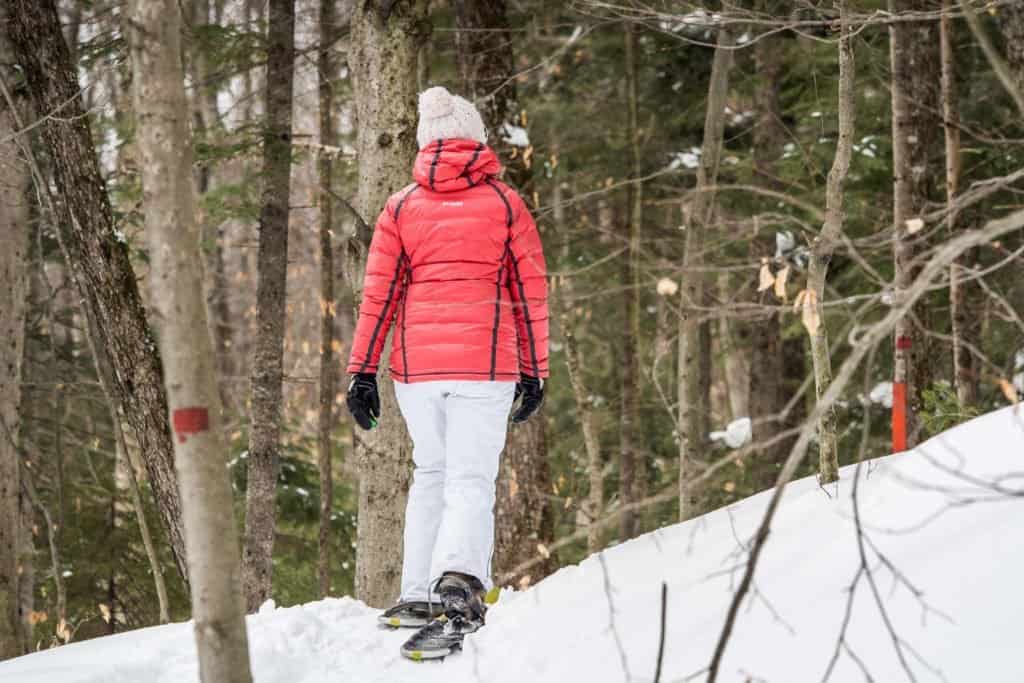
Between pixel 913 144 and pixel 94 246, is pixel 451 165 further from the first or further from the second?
pixel 913 144

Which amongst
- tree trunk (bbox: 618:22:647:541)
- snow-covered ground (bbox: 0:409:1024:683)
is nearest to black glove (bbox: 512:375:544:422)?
snow-covered ground (bbox: 0:409:1024:683)

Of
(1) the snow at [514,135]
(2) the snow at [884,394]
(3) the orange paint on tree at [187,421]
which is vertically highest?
(1) the snow at [514,135]

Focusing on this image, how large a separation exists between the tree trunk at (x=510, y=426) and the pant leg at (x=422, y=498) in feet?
9.57

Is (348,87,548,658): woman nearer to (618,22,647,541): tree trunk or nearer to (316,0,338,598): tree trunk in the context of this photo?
(316,0,338,598): tree trunk

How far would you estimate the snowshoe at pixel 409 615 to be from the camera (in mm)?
4387

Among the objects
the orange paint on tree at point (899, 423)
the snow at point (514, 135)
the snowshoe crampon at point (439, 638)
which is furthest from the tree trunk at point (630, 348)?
the snowshoe crampon at point (439, 638)

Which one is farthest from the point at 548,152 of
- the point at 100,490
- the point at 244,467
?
the point at 100,490

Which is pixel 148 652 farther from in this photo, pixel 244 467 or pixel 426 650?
pixel 244 467

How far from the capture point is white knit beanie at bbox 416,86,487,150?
438 centimetres

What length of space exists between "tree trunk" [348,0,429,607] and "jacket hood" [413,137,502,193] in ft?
3.52

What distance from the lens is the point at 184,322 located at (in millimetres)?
2562

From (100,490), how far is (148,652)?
7390 mm

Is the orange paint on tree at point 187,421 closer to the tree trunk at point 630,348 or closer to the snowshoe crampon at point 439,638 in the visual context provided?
the snowshoe crampon at point 439,638

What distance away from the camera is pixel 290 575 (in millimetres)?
12930
